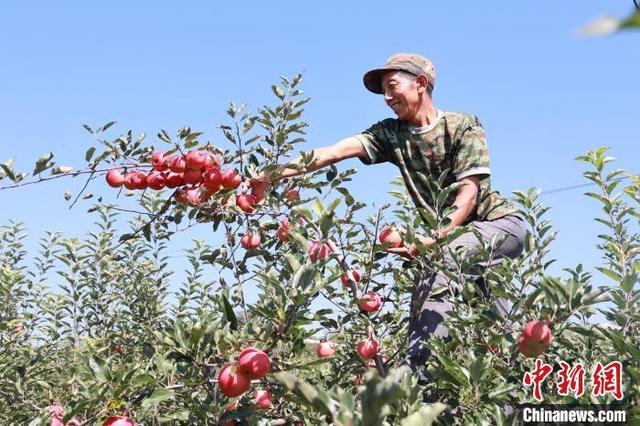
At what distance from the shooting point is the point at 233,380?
6.56 ft

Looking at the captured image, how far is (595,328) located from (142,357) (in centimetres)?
352

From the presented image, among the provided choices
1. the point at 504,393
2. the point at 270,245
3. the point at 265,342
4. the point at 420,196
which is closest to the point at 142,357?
the point at 270,245

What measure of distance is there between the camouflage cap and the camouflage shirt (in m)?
0.25

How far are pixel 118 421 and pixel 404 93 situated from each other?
2242 mm

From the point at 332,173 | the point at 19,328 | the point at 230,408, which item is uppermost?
the point at 332,173

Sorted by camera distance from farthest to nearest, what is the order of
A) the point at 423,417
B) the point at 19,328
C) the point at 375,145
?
the point at 19,328 < the point at 375,145 < the point at 423,417

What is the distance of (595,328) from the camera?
2316 mm

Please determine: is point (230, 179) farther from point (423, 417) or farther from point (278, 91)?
point (423, 417)

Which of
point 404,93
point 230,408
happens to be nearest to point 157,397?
point 230,408

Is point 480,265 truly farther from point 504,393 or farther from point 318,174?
point 318,174

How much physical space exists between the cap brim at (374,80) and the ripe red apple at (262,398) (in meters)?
1.88

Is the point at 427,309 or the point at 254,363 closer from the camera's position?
the point at 254,363

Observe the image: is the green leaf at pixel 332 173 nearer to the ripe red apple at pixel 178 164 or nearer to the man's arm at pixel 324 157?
the man's arm at pixel 324 157

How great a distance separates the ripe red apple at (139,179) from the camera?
3.17 metres
